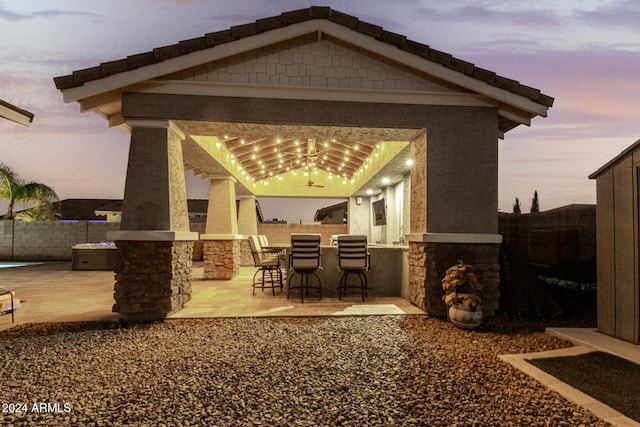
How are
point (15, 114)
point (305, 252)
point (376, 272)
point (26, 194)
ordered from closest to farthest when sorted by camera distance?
point (15, 114) → point (305, 252) → point (376, 272) → point (26, 194)

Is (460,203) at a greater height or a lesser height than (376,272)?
greater

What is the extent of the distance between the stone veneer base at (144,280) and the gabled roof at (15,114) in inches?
99.7

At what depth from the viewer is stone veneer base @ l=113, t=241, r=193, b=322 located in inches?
185

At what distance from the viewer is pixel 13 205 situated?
14047mm

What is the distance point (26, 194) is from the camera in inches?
558

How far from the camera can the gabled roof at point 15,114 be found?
4.77 metres

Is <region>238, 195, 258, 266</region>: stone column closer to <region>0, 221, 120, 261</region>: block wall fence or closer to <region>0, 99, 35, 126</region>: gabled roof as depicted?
<region>0, 221, 120, 261</region>: block wall fence

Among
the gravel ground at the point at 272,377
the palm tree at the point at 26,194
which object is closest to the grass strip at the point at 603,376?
the gravel ground at the point at 272,377

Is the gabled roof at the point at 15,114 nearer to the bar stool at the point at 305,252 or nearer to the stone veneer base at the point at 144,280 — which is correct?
the stone veneer base at the point at 144,280

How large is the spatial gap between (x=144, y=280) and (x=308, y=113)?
346 cm

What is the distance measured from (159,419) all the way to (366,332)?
2626 mm

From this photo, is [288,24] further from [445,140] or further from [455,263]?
[455,263]

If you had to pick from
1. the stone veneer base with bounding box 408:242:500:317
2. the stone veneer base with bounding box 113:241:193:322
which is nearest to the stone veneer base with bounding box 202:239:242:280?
the stone veneer base with bounding box 113:241:193:322

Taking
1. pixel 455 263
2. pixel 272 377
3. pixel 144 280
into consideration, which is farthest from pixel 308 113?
pixel 272 377
